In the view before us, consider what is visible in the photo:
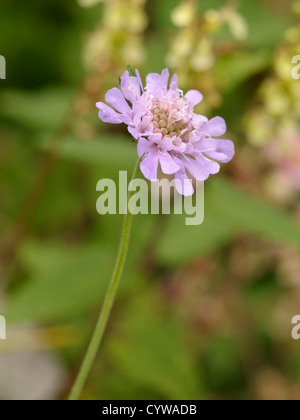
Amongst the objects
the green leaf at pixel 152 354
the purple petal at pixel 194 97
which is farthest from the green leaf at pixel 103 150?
the purple petal at pixel 194 97

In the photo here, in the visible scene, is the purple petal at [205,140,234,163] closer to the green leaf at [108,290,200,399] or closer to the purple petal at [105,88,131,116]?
the purple petal at [105,88,131,116]

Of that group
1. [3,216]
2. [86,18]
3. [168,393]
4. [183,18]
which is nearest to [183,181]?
[183,18]

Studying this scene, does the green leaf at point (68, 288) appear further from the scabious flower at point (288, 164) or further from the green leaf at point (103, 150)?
the scabious flower at point (288, 164)

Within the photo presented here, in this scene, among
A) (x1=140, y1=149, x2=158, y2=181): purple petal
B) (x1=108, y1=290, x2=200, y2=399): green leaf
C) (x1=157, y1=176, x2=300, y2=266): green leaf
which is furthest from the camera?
(x1=108, y1=290, x2=200, y2=399): green leaf

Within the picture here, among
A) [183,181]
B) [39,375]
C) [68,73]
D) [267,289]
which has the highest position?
[68,73]

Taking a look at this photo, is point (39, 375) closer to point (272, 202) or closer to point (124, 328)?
point (124, 328)

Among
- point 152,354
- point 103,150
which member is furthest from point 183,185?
point 152,354

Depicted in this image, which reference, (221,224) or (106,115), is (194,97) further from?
(221,224)

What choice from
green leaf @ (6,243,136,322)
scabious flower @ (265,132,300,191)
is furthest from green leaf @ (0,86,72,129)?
scabious flower @ (265,132,300,191)
